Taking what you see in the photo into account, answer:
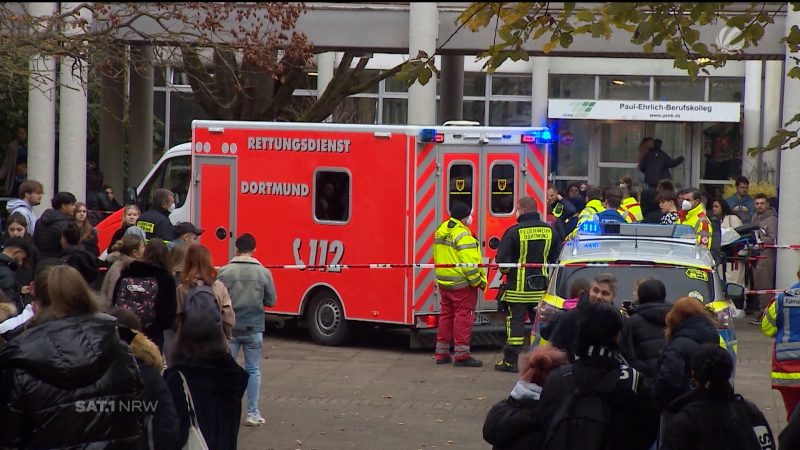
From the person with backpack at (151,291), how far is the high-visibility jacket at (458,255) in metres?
4.86

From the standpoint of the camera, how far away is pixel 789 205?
1744 centimetres

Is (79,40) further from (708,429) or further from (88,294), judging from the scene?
(708,429)

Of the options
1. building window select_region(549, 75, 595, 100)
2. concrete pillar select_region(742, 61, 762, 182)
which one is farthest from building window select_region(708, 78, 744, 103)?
building window select_region(549, 75, 595, 100)

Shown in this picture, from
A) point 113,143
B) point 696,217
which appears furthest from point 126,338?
point 113,143

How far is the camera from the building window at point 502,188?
48.2ft

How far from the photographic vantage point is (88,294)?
17.6 ft

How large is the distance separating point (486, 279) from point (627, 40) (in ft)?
19.6

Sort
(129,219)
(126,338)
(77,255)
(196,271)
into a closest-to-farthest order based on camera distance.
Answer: (126,338) → (196,271) → (77,255) → (129,219)

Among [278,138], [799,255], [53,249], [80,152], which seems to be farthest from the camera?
[80,152]

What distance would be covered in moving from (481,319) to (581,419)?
880 centimetres

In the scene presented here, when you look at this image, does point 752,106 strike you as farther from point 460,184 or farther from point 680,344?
point 680,344

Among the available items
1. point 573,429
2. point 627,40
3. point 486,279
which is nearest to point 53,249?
point 486,279

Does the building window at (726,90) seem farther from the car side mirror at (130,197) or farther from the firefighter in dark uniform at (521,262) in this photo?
the car side mirror at (130,197)
